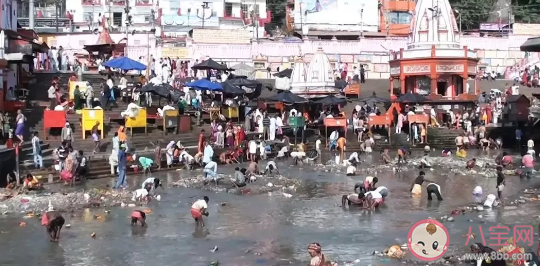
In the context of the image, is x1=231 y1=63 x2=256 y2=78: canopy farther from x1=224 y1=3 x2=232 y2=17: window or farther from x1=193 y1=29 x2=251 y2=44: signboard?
x1=224 y1=3 x2=232 y2=17: window

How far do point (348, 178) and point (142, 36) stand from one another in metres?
27.7

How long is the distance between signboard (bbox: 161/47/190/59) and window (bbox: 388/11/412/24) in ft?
72.2

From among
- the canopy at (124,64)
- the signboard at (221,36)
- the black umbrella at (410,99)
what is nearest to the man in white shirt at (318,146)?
the black umbrella at (410,99)

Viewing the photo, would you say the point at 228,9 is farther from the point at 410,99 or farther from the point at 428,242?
the point at 428,242

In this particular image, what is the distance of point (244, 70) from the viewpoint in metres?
46.6

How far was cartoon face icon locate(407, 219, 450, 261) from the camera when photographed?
13.4 meters

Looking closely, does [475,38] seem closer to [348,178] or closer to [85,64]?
[85,64]

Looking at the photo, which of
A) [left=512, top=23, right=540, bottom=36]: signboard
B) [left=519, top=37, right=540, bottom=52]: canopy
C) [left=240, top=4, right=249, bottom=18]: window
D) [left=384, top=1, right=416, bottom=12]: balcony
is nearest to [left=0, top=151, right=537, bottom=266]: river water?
[left=519, top=37, right=540, bottom=52]: canopy

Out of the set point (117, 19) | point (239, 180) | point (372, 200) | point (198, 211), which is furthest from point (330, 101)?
point (117, 19)

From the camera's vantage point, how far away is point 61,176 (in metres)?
22.8

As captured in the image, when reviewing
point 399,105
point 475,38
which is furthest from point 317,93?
point 475,38

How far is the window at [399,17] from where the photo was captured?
209 feet

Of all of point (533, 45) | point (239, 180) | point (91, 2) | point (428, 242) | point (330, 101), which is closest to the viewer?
point (428, 242)

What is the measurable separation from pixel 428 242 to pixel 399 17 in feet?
172
